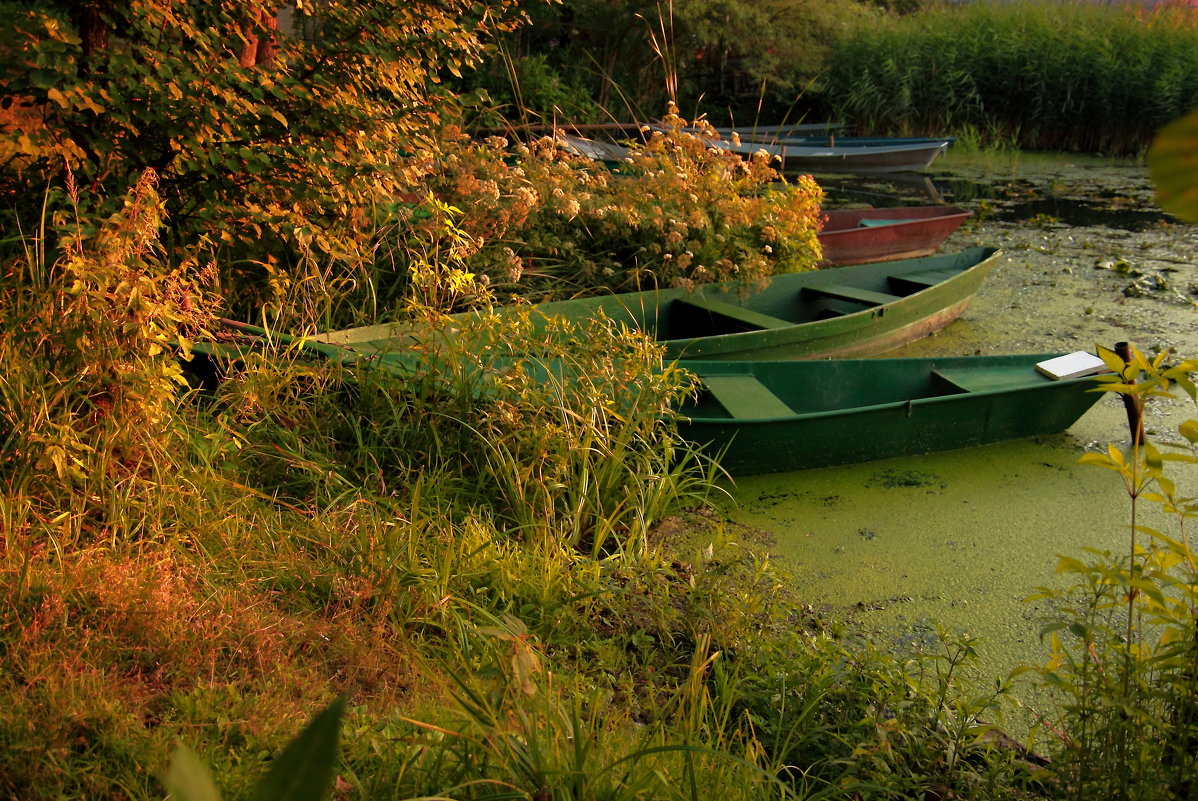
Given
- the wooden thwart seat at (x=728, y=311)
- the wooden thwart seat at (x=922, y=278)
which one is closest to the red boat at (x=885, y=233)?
the wooden thwart seat at (x=922, y=278)

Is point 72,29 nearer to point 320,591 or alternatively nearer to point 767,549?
point 320,591

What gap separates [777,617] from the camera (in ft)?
8.94

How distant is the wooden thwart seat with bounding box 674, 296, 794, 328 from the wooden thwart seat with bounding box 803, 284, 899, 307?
0.61m

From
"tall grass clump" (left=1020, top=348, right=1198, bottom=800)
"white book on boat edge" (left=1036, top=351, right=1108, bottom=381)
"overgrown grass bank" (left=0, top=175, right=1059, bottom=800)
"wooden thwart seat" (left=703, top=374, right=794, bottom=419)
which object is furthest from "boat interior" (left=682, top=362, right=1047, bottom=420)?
"tall grass clump" (left=1020, top=348, right=1198, bottom=800)

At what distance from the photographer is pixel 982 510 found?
373 cm

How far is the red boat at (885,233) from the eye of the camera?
681 centimetres

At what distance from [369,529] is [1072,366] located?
10.7 feet

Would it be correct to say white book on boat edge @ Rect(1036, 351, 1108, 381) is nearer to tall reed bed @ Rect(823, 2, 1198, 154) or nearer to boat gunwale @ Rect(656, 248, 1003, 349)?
boat gunwale @ Rect(656, 248, 1003, 349)

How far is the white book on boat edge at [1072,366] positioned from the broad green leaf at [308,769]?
4441 millimetres

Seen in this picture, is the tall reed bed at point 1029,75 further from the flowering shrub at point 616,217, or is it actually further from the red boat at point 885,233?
the flowering shrub at point 616,217

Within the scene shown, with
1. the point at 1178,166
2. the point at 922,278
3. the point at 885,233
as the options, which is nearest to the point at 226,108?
the point at 1178,166

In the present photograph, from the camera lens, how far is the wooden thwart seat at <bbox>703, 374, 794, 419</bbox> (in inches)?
158

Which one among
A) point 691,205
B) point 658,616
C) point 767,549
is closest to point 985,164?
point 691,205

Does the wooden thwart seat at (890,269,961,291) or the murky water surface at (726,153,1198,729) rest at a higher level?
the wooden thwart seat at (890,269,961,291)
